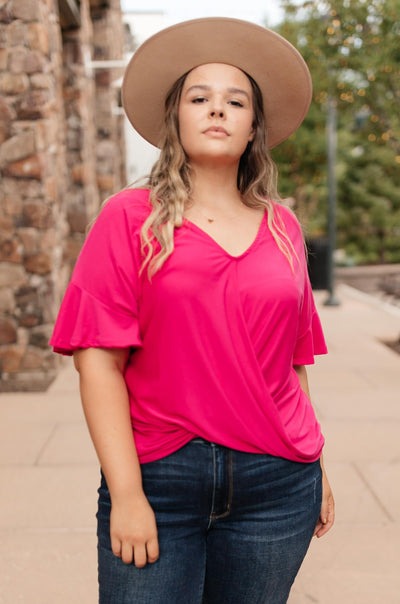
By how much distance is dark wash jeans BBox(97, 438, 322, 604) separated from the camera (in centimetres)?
154

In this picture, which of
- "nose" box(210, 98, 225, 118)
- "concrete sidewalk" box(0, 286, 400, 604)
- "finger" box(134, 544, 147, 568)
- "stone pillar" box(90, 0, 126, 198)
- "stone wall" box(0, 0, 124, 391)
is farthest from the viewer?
"stone pillar" box(90, 0, 126, 198)

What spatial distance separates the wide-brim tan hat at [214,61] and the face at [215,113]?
0.04 metres

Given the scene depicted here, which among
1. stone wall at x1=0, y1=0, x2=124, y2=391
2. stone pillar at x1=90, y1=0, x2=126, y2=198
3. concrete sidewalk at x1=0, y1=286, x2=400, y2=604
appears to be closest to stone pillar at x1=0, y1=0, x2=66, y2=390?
stone wall at x1=0, y1=0, x2=124, y2=391

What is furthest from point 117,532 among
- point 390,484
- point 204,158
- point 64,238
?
point 64,238

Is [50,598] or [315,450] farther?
[50,598]

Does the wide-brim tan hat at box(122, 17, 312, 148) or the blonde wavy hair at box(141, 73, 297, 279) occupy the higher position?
the wide-brim tan hat at box(122, 17, 312, 148)

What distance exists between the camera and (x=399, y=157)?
29.7ft

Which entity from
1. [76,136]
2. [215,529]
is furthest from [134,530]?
[76,136]

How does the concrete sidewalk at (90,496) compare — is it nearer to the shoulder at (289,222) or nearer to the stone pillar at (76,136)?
the shoulder at (289,222)

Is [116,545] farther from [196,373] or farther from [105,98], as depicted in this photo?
[105,98]

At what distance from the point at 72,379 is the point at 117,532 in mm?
5270

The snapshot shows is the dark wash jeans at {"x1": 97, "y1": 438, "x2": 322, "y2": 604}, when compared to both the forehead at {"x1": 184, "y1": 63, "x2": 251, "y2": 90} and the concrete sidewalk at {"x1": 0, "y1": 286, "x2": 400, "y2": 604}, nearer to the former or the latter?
the forehead at {"x1": 184, "y1": 63, "x2": 251, "y2": 90}

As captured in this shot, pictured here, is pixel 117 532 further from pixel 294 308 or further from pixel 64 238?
pixel 64 238

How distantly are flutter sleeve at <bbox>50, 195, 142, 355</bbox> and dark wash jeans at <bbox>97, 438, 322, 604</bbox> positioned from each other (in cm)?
31
